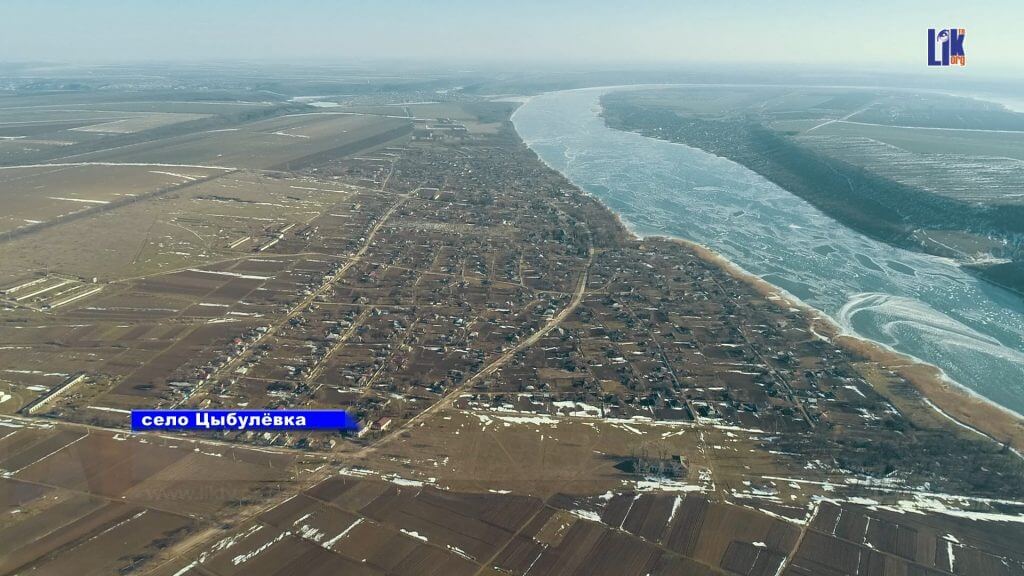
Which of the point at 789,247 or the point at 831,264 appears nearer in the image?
the point at 831,264

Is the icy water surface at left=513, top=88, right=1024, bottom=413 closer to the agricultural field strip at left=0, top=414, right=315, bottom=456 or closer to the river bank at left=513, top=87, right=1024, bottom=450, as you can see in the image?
the river bank at left=513, top=87, right=1024, bottom=450

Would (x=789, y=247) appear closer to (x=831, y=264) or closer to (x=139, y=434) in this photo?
(x=831, y=264)

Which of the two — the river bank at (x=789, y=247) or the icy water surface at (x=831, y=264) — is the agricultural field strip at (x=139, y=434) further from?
the icy water surface at (x=831, y=264)

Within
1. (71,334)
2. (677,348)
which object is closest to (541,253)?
(677,348)

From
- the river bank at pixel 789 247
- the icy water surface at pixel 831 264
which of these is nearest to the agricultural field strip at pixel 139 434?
the river bank at pixel 789 247

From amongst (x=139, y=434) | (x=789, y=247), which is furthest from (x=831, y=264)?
(x=139, y=434)

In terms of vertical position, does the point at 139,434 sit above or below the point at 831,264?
below

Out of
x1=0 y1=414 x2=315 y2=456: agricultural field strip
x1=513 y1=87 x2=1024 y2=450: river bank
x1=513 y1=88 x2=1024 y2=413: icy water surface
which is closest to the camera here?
x1=0 y1=414 x2=315 y2=456: agricultural field strip

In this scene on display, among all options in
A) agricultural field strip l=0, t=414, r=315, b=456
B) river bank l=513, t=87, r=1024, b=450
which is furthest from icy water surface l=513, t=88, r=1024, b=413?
agricultural field strip l=0, t=414, r=315, b=456

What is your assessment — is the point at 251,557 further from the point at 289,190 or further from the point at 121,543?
the point at 289,190
